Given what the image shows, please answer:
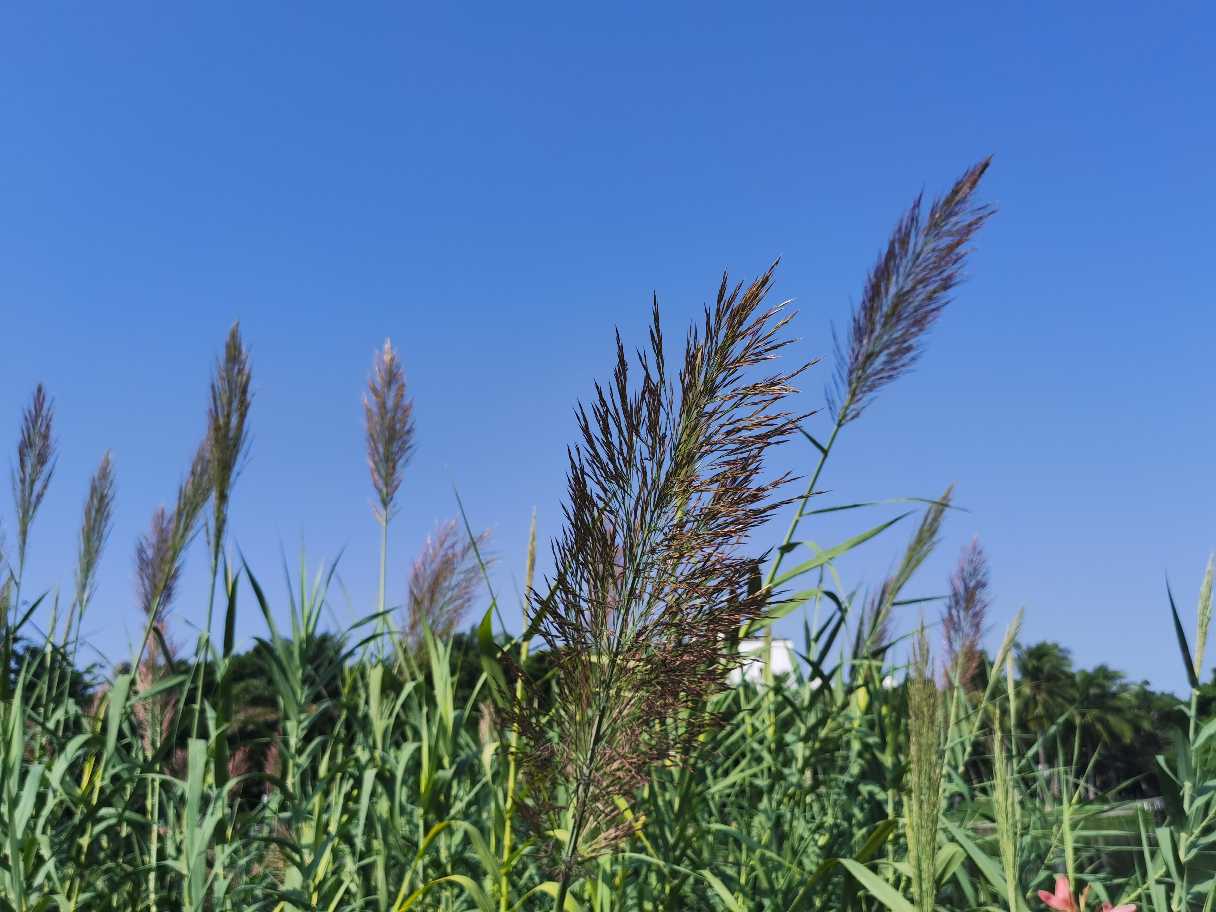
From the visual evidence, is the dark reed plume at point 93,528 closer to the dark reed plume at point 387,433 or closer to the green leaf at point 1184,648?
the dark reed plume at point 387,433

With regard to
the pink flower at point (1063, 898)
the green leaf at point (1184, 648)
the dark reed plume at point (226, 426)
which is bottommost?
the pink flower at point (1063, 898)

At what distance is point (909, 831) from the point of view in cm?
123

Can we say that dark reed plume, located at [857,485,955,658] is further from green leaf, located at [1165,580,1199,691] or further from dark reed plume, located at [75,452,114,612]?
dark reed plume, located at [75,452,114,612]

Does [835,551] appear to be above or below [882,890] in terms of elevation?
above

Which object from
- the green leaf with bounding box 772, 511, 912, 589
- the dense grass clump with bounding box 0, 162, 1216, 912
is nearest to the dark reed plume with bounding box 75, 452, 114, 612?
the dense grass clump with bounding box 0, 162, 1216, 912

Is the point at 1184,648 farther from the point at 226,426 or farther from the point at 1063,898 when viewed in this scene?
the point at 226,426

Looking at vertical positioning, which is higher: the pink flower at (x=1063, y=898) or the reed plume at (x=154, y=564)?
the reed plume at (x=154, y=564)

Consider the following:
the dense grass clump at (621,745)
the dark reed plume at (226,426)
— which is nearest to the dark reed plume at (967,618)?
the dense grass clump at (621,745)

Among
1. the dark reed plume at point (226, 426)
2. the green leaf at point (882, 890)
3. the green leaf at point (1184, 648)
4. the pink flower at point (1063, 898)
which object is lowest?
the pink flower at point (1063, 898)

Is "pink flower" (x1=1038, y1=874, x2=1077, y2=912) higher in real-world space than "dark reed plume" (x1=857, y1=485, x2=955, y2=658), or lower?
lower

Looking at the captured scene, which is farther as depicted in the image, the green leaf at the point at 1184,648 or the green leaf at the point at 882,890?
the green leaf at the point at 1184,648

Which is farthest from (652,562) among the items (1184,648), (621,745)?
(1184,648)

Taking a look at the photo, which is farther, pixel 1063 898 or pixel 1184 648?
pixel 1184 648

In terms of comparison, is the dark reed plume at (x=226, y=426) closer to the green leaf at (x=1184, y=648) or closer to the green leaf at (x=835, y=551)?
the green leaf at (x=835, y=551)
